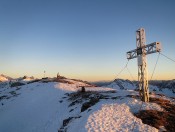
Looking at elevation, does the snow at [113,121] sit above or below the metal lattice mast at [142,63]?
below

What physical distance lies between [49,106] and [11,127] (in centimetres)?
715

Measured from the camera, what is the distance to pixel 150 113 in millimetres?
24719

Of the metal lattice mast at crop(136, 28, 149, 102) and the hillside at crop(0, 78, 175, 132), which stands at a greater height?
the metal lattice mast at crop(136, 28, 149, 102)

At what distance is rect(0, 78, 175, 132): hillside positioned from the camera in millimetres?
22141

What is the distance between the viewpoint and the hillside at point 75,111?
72.6ft

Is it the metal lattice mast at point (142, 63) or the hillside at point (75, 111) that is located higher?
the metal lattice mast at point (142, 63)

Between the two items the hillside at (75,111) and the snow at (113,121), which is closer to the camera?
the snow at (113,121)

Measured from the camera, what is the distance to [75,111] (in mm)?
31500

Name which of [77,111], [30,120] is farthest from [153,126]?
[30,120]

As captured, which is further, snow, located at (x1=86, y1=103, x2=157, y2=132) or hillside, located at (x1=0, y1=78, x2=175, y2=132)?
hillside, located at (x1=0, y1=78, x2=175, y2=132)

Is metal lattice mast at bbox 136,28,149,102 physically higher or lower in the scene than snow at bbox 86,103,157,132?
higher

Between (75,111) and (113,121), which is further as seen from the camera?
(75,111)

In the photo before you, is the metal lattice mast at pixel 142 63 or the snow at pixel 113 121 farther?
the metal lattice mast at pixel 142 63

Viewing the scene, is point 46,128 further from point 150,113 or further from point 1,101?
point 1,101
